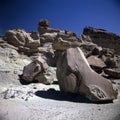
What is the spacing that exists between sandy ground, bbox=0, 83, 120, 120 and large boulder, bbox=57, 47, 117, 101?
272mm

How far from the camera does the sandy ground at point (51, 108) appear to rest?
4.73 metres

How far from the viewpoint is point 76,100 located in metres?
6.43

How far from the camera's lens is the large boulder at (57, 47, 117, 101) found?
626 centimetres

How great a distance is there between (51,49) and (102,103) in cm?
1030

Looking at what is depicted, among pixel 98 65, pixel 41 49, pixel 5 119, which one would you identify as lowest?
pixel 5 119

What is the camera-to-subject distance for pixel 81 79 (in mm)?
6625

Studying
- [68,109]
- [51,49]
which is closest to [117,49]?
[51,49]

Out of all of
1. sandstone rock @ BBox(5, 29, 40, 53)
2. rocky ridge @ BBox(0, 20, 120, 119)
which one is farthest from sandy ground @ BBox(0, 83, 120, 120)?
sandstone rock @ BBox(5, 29, 40, 53)

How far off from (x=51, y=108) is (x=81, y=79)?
1552 mm

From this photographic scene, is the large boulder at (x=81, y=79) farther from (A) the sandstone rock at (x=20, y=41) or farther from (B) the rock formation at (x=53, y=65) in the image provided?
(A) the sandstone rock at (x=20, y=41)

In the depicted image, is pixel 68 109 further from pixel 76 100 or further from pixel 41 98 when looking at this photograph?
pixel 41 98

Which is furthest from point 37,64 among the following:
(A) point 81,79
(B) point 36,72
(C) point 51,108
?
(C) point 51,108

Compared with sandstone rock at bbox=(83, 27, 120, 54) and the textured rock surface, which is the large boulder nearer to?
the textured rock surface

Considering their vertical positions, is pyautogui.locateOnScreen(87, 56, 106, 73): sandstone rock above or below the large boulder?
above
